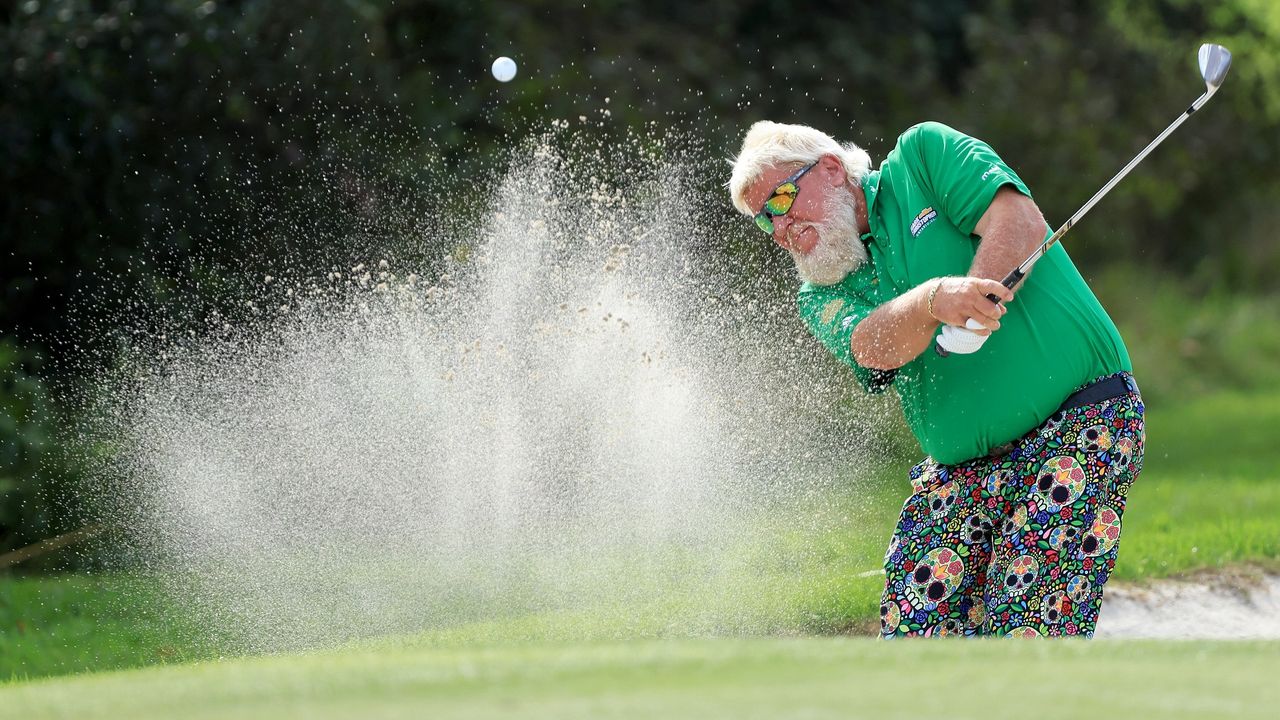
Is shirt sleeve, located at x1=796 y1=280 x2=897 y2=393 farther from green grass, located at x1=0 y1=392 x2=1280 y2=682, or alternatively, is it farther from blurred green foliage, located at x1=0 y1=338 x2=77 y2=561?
blurred green foliage, located at x1=0 y1=338 x2=77 y2=561

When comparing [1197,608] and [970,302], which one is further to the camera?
[1197,608]

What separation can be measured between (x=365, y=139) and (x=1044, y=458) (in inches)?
262

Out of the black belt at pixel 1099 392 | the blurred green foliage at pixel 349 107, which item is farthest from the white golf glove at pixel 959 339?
the blurred green foliage at pixel 349 107

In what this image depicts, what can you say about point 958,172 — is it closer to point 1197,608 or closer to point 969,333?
point 969,333

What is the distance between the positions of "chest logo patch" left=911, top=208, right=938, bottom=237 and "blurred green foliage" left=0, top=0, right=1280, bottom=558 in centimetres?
506

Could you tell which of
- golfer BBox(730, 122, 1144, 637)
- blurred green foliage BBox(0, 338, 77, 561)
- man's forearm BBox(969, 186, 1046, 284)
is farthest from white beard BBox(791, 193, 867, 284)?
blurred green foliage BBox(0, 338, 77, 561)

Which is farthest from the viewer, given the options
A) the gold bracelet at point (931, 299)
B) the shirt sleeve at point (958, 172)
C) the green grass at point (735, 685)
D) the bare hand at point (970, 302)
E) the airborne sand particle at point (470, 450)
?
the airborne sand particle at point (470, 450)

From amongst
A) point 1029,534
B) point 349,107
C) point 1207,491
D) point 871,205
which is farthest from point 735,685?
point 349,107

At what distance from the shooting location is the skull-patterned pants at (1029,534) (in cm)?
421

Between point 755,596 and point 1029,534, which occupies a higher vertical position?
point 1029,534

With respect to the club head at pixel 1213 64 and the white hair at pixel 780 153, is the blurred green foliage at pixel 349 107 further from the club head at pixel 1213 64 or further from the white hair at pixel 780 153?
the club head at pixel 1213 64

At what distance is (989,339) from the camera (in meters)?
4.31

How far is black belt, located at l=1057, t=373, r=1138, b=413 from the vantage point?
13.9ft

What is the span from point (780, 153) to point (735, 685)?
1863 millimetres
